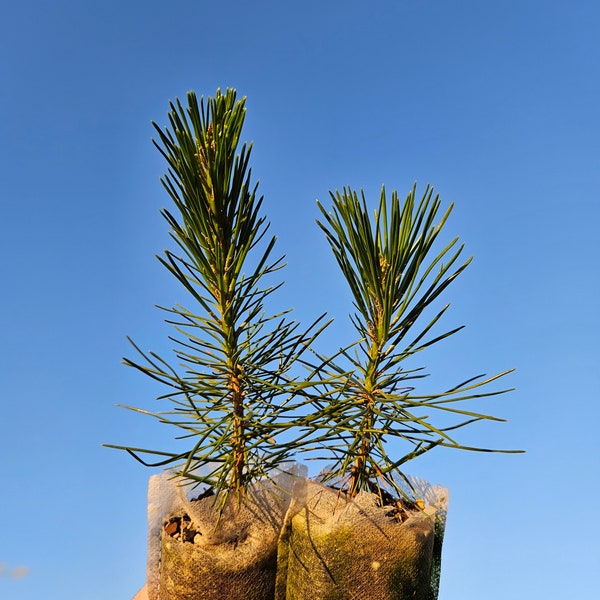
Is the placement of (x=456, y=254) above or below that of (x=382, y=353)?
above

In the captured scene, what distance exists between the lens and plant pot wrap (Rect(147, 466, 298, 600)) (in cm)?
132

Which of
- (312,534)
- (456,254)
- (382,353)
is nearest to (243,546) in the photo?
(312,534)

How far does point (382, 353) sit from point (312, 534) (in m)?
0.38

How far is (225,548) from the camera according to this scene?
1334 mm

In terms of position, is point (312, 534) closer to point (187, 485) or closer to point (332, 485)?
point (332, 485)

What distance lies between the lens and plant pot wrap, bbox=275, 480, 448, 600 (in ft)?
4.18

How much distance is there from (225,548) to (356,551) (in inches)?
10.3

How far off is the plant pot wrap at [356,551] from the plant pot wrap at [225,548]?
0.18 ft

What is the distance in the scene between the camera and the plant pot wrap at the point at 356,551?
128cm

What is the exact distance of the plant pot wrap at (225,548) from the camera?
51.8 inches

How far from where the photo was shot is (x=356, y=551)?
4.18 ft

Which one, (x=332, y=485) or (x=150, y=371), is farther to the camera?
(x=332, y=485)

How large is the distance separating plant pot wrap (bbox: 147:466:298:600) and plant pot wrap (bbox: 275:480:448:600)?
54 mm

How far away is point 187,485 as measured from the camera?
57.5 inches
